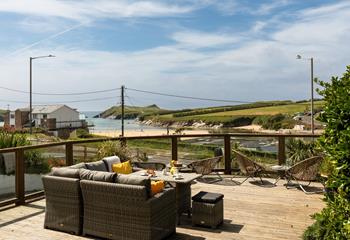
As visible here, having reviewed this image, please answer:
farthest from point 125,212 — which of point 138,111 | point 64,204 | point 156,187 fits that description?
point 138,111

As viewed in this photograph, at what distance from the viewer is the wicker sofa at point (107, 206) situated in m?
4.63

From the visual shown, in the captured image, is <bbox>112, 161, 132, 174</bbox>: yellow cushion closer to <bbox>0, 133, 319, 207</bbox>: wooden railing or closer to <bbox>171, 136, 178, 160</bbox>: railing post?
<bbox>0, 133, 319, 207</bbox>: wooden railing

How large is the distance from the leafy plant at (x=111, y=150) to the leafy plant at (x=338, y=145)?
253 inches

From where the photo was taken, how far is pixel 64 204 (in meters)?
5.21

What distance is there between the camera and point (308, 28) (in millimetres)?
13336

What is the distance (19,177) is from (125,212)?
10.1 ft

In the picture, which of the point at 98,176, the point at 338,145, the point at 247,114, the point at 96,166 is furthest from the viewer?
the point at 247,114

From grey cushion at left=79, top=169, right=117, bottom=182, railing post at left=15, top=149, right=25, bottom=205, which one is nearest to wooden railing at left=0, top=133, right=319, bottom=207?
railing post at left=15, top=149, right=25, bottom=205

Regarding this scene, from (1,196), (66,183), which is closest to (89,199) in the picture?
(66,183)

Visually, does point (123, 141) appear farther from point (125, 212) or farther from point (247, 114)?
point (247, 114)

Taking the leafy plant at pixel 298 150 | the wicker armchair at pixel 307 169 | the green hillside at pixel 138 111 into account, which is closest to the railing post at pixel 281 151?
the leafy plant at pixel 298 150

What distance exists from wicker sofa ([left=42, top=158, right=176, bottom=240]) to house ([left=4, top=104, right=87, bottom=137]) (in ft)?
198

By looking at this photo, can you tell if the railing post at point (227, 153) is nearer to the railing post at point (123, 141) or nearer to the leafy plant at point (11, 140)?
the railing post at point (123, 141)

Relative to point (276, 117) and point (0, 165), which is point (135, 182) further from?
point (276, 117)
